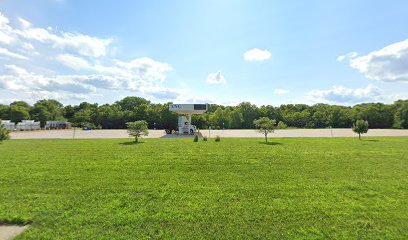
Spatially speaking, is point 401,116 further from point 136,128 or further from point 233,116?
point 136,128

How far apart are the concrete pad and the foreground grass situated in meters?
0.19

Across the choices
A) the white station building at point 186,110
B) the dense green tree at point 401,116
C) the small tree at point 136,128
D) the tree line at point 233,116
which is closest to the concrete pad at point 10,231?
the small tree at point 136,128

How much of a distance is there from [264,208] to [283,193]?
137cm

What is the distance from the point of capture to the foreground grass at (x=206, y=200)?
172 inches

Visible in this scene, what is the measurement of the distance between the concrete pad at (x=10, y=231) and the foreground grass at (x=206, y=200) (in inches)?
7.6

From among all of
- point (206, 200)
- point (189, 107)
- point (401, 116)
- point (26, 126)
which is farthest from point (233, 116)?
point (206, 200)

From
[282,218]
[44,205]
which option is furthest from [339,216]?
[44,205]

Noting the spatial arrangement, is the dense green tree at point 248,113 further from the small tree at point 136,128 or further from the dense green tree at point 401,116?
the small tree at point 136,128

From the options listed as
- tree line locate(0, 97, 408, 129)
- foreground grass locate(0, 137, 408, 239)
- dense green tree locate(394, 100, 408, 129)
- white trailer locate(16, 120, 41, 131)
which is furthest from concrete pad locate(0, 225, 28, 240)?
dense green tree locate(394, 100, 408, 129)

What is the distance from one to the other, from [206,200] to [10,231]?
4341 millimetres

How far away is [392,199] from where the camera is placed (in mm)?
5945

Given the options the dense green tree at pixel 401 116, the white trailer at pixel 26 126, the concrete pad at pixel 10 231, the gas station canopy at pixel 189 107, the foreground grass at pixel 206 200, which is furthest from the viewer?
the dense green tree at pixel 401 116

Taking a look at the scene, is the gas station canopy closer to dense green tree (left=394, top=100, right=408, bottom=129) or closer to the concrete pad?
the concrete pad

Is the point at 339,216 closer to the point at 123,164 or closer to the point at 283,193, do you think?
→ the point at 283,193
